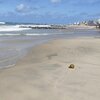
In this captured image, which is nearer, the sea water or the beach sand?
the beach sand

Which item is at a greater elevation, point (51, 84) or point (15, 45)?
point (51, 84)

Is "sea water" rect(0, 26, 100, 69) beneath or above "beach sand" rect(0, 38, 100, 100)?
beneath

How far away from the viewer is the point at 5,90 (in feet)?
21.9

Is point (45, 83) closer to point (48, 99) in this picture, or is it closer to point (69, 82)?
point (69, 82)

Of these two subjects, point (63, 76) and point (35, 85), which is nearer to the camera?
point (35, 85)

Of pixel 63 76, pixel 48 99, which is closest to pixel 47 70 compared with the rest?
pixel 63 76

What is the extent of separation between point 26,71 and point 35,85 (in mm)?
2205

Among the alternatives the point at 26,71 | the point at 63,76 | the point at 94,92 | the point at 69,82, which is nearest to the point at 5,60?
the point at 26,71

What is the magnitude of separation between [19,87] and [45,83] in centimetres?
76

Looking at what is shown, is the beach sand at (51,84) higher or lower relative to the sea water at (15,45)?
higher

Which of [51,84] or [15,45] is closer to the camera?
[51,84]

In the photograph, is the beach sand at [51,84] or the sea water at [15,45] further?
the sea water at [15,45]

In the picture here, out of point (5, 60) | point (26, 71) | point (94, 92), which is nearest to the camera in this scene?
point (94, 92)

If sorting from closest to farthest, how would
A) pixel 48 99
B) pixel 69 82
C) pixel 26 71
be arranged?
pixel 48 99, pixel 69 82, pixel 26 71
